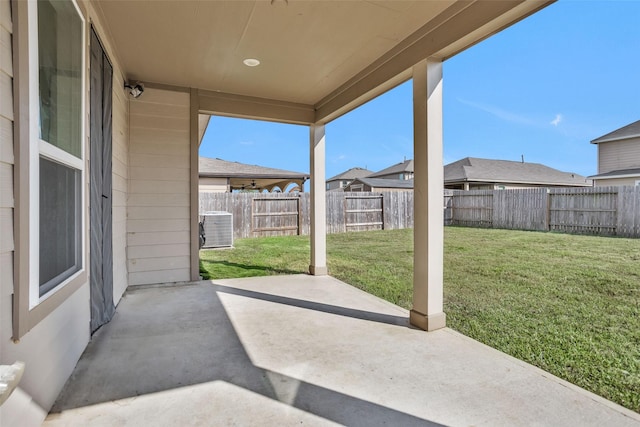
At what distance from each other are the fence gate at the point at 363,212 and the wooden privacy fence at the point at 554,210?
3370 millimetres

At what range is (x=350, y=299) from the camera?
376cm

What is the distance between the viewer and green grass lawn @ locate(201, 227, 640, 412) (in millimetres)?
2320

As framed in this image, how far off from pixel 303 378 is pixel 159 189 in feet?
10.9

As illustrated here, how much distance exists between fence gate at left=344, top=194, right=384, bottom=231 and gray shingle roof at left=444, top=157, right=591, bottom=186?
7635 millimetres

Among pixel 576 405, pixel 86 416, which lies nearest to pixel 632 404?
pixel 576 405

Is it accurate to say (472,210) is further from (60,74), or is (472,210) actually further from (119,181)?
(60,74)

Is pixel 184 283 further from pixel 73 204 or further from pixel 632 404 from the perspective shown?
pixel 632 404

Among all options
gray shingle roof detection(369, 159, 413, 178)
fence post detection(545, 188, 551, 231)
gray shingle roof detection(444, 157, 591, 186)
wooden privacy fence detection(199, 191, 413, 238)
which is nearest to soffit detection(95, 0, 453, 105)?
wooden privacy fence detection(199, 191, 413, 238)

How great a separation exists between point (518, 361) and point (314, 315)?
1726mm

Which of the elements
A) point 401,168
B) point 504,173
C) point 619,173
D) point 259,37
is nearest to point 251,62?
point 259,37

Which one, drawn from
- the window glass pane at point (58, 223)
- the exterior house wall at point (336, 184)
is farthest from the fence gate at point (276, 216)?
the exterior house wall at point (336, 184)

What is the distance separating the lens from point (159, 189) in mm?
4324

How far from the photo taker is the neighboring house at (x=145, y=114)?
54.4 inches

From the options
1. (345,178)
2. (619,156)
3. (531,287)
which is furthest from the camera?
(345,178)
